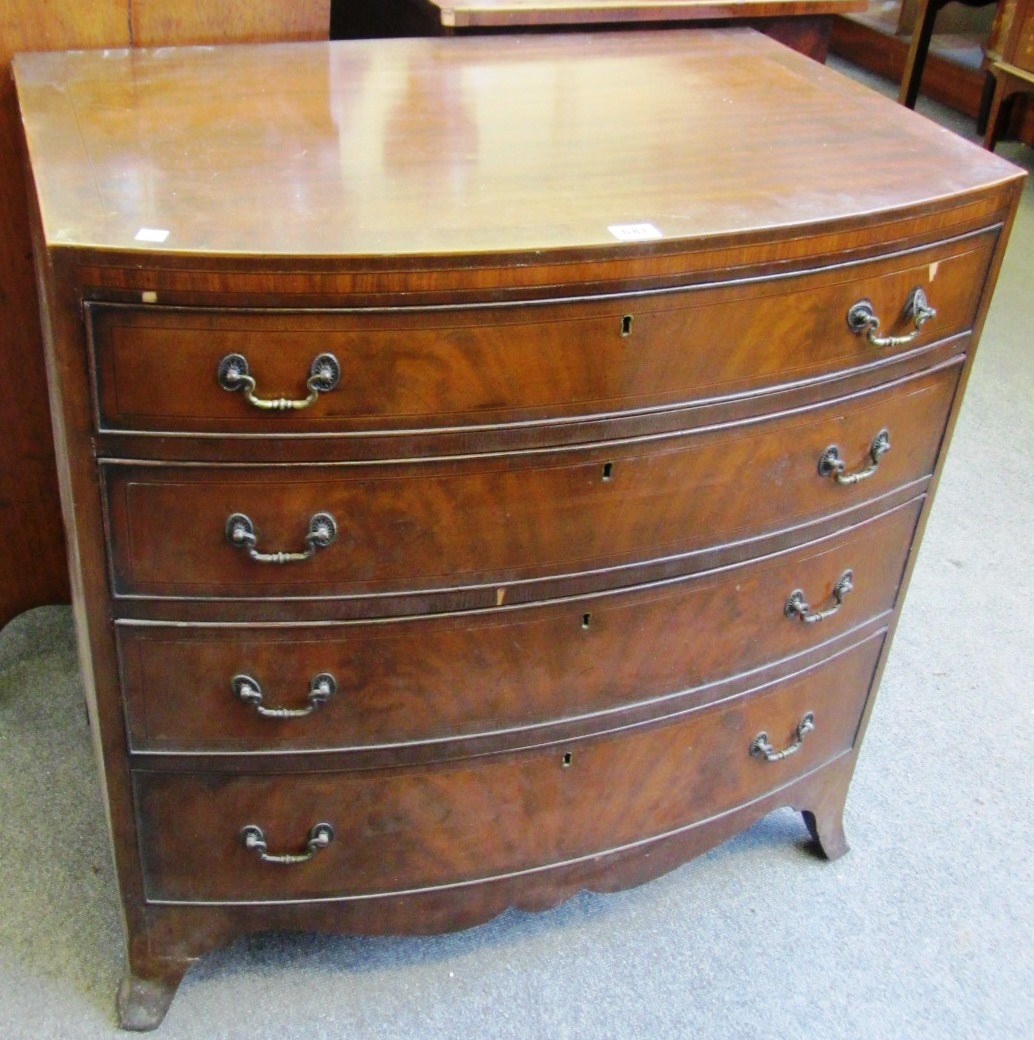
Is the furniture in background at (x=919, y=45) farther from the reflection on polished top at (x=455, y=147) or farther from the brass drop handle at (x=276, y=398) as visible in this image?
the brass drop handle at (x=276, y=398)

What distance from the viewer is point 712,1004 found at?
1530 mm

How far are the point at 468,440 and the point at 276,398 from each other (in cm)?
18

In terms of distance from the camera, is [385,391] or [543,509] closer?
[385,391]

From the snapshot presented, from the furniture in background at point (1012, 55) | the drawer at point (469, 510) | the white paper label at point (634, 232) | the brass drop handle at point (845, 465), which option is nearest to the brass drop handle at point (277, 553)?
the drawer at point (469, 510)

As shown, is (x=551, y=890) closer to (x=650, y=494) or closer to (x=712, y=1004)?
(x=712, y=1004)

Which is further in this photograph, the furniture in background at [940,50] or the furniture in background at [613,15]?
the furniture in background at [940,50]

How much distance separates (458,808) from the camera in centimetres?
139

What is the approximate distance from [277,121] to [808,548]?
0.73 meters

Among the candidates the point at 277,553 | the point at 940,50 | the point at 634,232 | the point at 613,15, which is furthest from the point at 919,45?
the point at 277,553

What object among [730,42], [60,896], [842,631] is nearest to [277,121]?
[730,42]

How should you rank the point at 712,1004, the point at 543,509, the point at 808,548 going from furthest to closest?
1. the point at 712,1004
2. the point at 808,548
3. the point at 543,509

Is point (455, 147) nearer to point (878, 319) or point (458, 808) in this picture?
point (878, 319)

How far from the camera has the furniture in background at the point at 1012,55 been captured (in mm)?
3736

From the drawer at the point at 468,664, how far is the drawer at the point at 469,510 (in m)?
0.05
